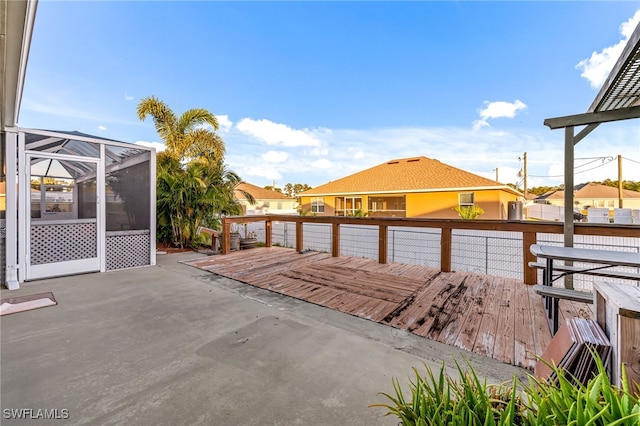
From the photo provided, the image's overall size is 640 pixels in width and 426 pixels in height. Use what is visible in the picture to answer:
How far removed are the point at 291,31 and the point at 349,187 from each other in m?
7.92

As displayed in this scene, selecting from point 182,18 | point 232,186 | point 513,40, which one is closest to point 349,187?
point 232,186

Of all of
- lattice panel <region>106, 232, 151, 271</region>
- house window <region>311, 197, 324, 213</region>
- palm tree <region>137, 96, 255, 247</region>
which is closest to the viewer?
lattice panel <region>106, 232, 151, 271</region>

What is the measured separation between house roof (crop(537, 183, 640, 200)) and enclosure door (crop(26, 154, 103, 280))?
28.8 m

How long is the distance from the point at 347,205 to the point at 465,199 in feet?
18.6

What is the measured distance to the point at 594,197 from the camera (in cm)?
2391

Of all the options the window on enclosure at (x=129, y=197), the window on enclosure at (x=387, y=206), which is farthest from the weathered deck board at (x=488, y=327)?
the window on enclosure at (x=387, y=206)

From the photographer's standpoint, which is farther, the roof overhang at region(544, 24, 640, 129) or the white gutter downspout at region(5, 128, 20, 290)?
the white gutter downspout at region(5, 128, 20, 290)

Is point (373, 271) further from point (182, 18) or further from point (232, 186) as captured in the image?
point (182, 18)

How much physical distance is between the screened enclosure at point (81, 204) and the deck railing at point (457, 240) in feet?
5.91

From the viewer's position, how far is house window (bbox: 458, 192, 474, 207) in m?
11.6

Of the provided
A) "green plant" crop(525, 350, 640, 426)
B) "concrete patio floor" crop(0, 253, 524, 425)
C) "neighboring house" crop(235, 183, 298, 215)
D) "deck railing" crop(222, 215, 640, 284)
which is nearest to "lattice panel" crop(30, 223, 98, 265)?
"concrete patio floor" crop(0, 253, 524, 425)

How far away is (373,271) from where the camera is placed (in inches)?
184

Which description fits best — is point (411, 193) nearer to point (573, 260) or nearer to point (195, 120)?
point (195, 120)

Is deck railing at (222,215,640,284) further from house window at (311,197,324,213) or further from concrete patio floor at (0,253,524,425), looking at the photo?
house window at (311,197,324,213)
